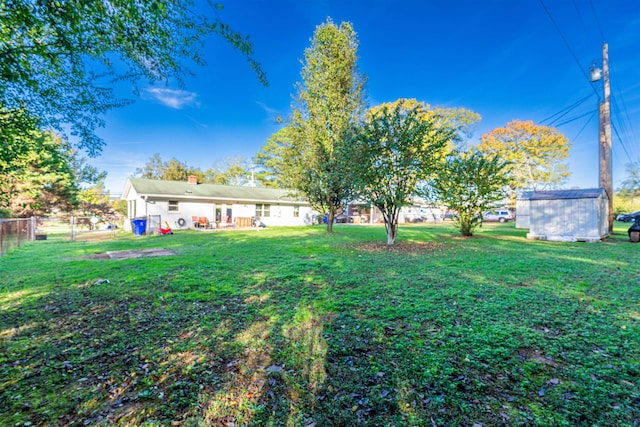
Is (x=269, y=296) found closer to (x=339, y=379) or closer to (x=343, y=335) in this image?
(x=343, y=335)

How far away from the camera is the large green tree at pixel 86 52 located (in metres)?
2.77

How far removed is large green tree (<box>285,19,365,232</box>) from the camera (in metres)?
14.9

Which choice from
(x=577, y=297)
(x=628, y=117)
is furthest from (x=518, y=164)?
(x=577, y=297)

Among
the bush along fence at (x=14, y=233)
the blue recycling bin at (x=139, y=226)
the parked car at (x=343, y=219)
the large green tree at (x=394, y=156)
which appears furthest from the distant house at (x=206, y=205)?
the large green tree at (x=394, y=156)

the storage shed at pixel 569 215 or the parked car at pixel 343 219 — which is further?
the parked car at pixel 343 219

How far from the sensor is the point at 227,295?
4.51 metres

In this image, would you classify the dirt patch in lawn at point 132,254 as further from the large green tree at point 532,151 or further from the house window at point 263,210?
the large green tree at point 532,151

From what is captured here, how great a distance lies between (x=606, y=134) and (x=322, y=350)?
63.3 ft

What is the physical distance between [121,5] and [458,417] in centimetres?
493

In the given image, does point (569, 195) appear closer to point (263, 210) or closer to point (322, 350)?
point (322, 350)

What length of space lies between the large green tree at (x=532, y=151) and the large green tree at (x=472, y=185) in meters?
16.5

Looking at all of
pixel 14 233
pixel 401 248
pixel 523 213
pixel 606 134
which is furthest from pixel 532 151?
pixel 14 233

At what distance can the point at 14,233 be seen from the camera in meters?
9.73

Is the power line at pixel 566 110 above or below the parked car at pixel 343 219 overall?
above
